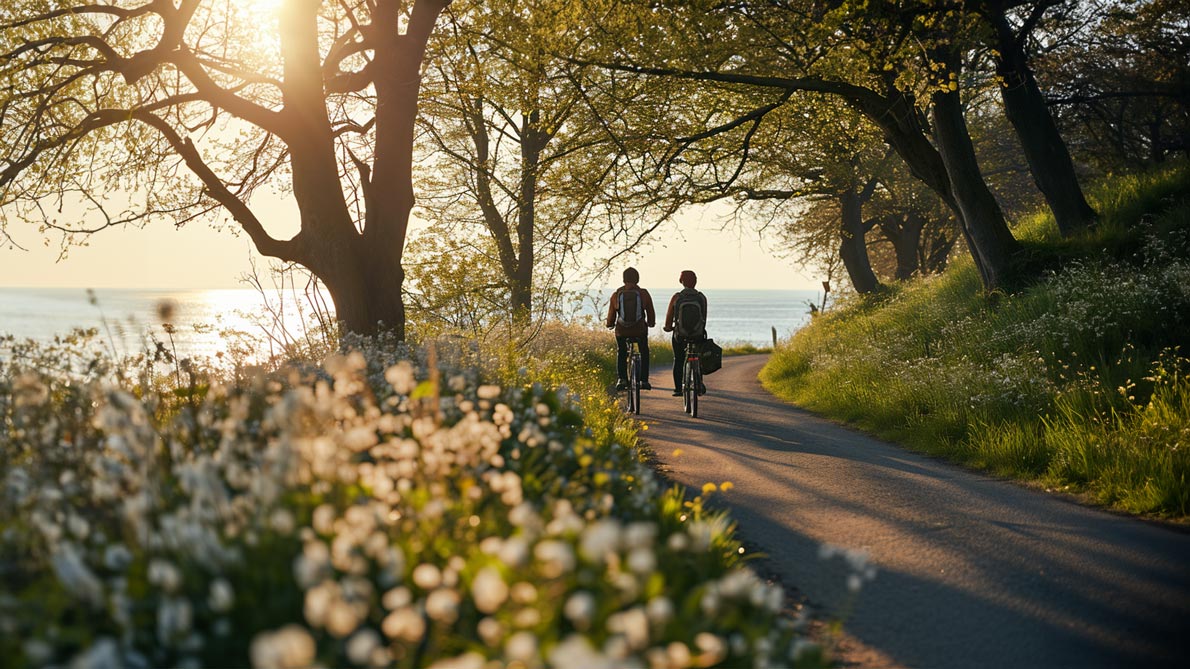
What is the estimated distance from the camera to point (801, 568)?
589 cm

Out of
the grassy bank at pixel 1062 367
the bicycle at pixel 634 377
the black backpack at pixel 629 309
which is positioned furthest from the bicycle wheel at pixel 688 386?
the grassy bank at pixel 1062 367

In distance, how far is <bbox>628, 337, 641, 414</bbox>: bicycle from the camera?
1422cm

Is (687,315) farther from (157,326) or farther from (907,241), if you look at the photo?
(907,241)

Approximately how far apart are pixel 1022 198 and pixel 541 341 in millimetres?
24627

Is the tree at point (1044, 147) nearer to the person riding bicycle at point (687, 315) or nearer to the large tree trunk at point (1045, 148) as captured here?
the large tree trunk at point (1045, 148)

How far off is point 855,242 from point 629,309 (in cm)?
1911

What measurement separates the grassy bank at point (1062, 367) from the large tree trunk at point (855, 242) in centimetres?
1138

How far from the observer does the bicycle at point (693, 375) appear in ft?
46.5

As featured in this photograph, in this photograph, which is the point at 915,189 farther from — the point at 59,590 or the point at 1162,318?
the point at 59,590

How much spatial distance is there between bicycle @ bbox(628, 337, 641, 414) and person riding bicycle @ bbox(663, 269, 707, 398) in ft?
2.04

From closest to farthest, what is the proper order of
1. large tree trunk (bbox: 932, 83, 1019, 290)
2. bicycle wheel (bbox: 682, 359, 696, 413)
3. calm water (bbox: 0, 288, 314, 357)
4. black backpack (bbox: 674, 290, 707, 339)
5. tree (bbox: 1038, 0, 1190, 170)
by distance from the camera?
1. calm water (bbox: 0, 288, 314, 357)
2. black backpack (bbox: 674, 290, 707, 339)
3. bicycle wheel (bbox: 682, 359, 696, 413)
4. large tree trunk (bbox: 932, 83, 1019, 290)
5. tree (bbox: 1038, 0, 1190, 170)

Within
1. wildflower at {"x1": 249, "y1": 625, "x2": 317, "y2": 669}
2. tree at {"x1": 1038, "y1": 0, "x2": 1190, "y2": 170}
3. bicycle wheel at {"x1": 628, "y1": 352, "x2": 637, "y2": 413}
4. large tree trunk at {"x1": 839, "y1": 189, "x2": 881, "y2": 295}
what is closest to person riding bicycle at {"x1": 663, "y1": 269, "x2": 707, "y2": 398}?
bicycle wheel at {"x1": 628, "y1": 352, "x2": 637, "y2": 413}

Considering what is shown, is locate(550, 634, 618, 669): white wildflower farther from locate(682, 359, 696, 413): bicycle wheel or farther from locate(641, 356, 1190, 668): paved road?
locate(682, 359, 696, 413): bicycle wheel

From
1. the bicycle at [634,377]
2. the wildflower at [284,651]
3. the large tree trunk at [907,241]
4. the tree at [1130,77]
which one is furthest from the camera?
the large tree trunk at [907,241]
